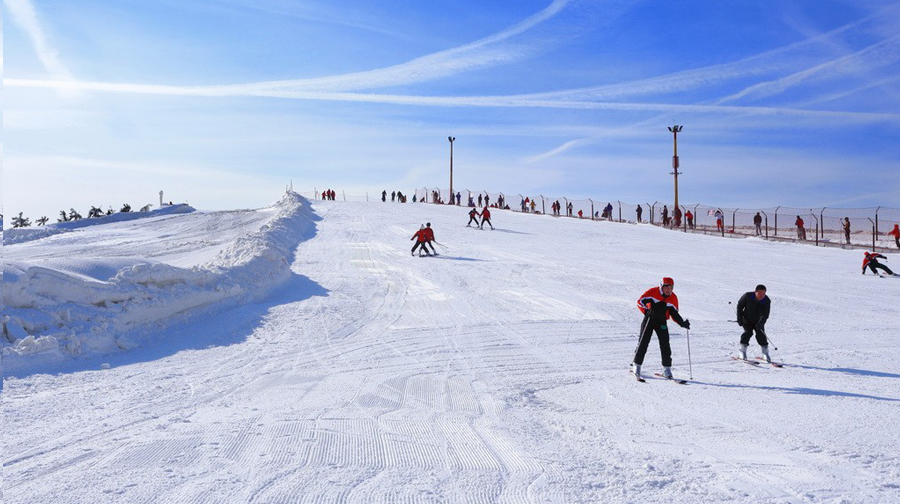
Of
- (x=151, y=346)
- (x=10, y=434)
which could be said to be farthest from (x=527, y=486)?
(x=151, y=346)

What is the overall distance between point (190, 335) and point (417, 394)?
5.03 m

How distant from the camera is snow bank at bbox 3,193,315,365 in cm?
→ 854

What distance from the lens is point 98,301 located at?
32.6 ft

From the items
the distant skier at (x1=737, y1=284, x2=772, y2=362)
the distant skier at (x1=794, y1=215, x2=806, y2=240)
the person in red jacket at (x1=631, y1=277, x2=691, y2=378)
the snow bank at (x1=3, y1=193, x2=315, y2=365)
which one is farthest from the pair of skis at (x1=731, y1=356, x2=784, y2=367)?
the distant skier at (x1=794, y1=215, x2=806, y2=240)

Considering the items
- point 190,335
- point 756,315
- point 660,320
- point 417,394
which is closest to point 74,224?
point 190,335

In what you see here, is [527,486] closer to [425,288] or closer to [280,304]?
[280,304]

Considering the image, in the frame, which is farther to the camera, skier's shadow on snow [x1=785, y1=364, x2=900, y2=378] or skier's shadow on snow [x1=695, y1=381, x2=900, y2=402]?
skier's shadow on snow [x1=785, y1=364, x2=900, y2=378]

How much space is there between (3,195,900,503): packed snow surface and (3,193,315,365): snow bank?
0.14ft

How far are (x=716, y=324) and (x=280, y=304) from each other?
984 centimetres

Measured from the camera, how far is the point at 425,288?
56.7 ft

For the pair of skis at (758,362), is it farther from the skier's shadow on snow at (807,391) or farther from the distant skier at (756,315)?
the skier's shadow on snow at (807,391)

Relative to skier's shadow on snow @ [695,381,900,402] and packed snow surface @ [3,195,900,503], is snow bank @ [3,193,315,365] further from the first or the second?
skier's shadow on snow @ [695,381,900,402]

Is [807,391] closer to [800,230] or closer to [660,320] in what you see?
[660,320]

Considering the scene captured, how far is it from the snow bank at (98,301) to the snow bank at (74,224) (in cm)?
1809
